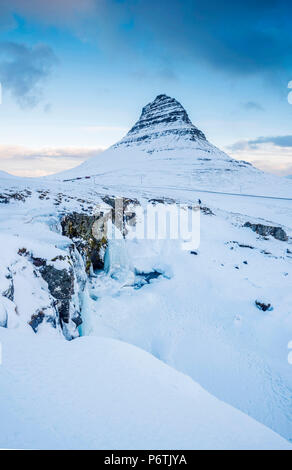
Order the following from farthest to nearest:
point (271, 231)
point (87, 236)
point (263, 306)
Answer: point (271, 231) → point (87, 236) → point (263, 306)

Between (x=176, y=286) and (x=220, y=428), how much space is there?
10.7m

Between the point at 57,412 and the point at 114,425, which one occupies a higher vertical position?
the point at 57,412

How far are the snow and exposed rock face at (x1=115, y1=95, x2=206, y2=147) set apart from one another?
455ft

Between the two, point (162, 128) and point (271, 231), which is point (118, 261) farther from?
point (162, 128)

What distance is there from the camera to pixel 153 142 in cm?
13575

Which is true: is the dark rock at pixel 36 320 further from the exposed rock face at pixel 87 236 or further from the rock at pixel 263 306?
the rock at pixel 263 306

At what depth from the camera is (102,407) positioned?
9.40 feet

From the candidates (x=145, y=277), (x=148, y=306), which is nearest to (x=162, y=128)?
(x=145, y=277)

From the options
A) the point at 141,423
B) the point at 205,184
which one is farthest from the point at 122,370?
the point at 205,184

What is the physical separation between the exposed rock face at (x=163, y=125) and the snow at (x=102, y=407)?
138776 mm

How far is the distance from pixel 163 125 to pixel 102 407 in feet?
570

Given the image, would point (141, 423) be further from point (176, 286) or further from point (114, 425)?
point (176, 286)

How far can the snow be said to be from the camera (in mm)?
2461

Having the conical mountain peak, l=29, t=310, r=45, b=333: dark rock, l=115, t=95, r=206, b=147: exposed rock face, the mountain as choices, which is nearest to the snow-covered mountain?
l=29, t=310, r=45, b=333: dark rock
